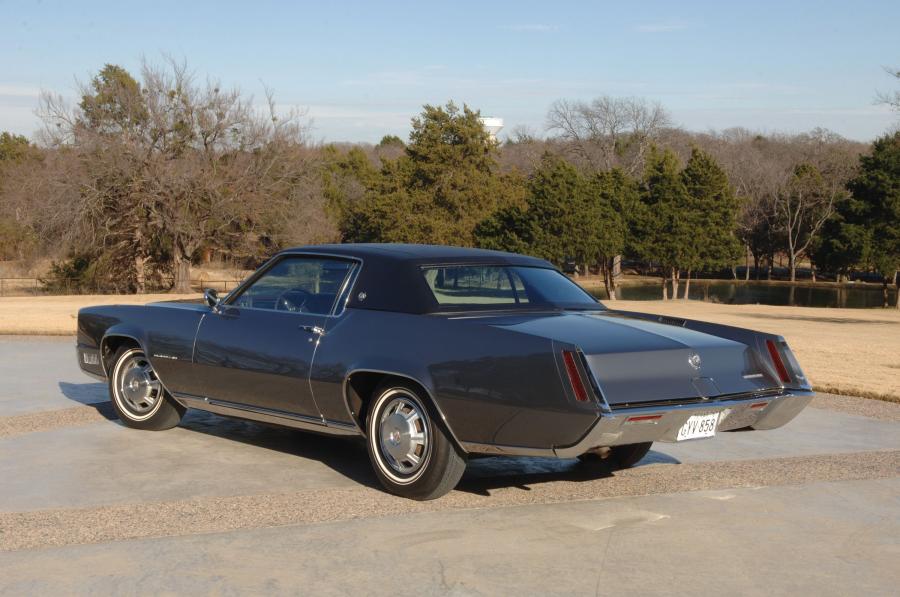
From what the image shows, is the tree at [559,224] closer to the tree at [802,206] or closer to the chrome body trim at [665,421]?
the tree at [802,206]

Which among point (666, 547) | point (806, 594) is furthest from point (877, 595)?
point (666, 547)

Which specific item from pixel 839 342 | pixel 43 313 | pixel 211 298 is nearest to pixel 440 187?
pixel 43 313

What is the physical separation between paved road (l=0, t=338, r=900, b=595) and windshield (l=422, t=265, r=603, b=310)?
119 cm

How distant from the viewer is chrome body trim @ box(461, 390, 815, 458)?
5.78 metres

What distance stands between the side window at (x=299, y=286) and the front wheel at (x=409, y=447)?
0.88 meters

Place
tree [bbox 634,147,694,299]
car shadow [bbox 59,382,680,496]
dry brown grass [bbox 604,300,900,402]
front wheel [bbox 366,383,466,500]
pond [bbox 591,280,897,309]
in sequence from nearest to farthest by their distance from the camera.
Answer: front wheel [bbox 366,383,466,500] < car shadow [bbox 59,382,680,496] < dry brown grass [bbox 604,300,900,402] < tree [bbox 634,147,694,299] < pond [bbox 591,280,897,309]

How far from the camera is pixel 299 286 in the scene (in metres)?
7.59

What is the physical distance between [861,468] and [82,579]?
213 inches

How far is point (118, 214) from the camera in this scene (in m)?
50.2

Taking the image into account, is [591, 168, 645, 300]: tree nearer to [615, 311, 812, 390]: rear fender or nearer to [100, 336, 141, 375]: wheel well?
[100, 336, 141, 375]: wheel well

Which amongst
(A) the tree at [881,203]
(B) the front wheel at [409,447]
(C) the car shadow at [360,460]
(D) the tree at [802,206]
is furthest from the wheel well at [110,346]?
(D) the tree at [802,206]

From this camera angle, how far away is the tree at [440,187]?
208ft

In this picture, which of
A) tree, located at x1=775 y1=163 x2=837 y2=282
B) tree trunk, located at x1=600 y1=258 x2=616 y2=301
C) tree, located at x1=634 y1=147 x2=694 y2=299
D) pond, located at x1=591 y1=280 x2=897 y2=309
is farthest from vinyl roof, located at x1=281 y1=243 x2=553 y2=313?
tree, located at x1=775 y1=163 x2=837 y2=282

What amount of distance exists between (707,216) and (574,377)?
60173 mm
